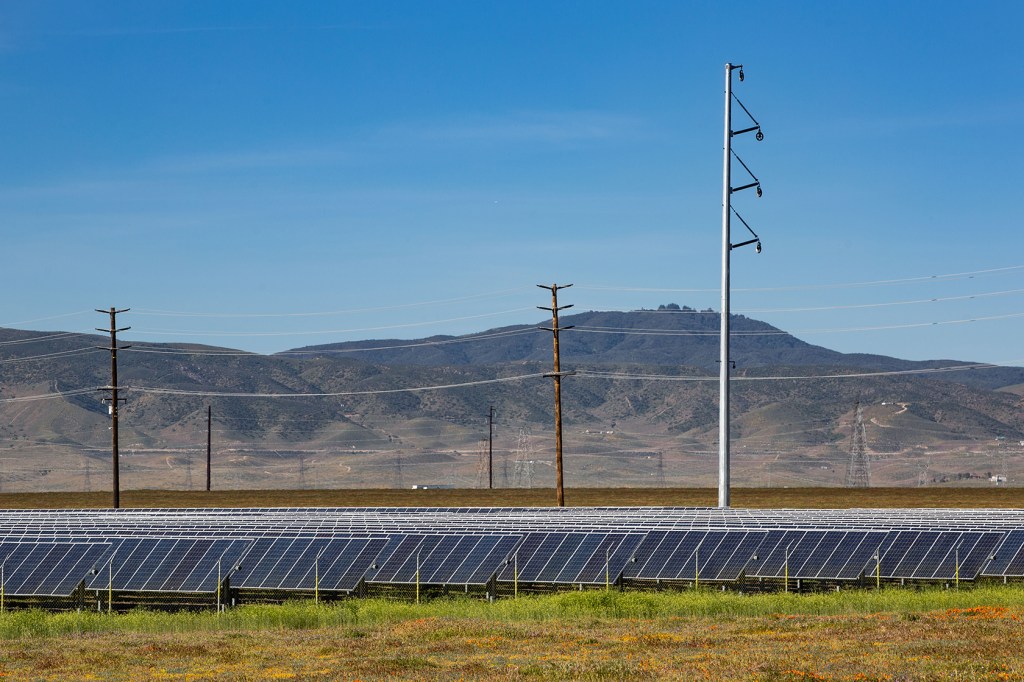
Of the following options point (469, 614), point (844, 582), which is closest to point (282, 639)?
point (469, 614)

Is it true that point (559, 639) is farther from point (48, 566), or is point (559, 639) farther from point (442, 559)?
point (48, 566)

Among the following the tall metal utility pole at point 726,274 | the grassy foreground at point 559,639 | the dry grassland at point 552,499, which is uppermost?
the tall metal utility pole at point 726,274

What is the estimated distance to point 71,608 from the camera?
39125 millimetres

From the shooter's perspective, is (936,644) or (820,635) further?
(820,635)

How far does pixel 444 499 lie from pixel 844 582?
41655 mm

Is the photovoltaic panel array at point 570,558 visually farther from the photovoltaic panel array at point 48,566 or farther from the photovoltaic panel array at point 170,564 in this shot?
the photovoltaic panel array at point 48,566

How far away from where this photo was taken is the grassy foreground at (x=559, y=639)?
2438 centimetres

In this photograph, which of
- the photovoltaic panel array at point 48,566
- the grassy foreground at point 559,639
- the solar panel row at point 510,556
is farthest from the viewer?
the photovoltaic panel array at point 48,566

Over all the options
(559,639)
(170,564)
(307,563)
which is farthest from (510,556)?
(559,639)

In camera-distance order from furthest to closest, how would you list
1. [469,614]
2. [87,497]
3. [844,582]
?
[87,497] → [844,582] → [469,614]

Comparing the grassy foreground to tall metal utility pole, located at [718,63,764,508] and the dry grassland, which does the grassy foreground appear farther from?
the dry grassland

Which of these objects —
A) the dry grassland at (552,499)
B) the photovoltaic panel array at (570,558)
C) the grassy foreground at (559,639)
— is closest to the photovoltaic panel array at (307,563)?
the grassy foreground at (559,639)

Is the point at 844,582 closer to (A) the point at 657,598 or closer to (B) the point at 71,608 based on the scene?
(A) the point at 657,598

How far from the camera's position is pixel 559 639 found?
1156 inches
